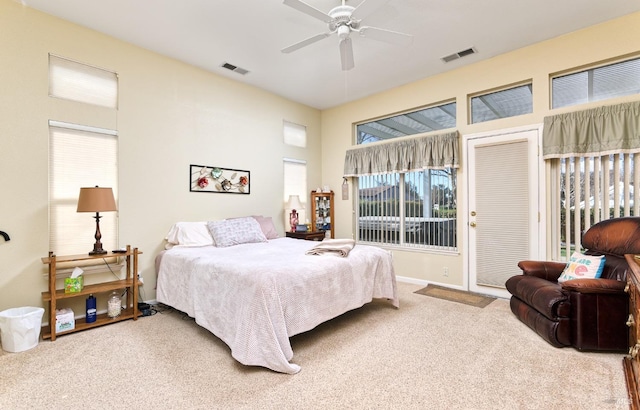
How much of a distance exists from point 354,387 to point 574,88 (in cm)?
405

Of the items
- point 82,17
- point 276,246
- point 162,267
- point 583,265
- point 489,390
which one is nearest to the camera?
point 489,390

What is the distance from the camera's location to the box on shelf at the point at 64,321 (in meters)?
2.76

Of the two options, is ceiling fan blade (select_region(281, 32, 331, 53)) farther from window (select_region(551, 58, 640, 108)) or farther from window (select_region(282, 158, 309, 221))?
window (select_region(551, 58, 640, 108))

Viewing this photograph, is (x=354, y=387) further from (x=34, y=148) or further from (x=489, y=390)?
(x=34, y=148)

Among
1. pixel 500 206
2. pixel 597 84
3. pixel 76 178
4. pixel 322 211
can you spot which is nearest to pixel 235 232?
pixel 76 178

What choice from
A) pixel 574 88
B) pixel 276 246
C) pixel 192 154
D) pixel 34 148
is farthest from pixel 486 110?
pixel 34 148

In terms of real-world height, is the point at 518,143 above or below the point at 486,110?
below

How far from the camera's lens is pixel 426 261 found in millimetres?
4617

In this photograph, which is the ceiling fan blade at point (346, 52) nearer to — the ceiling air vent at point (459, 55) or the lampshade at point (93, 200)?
the ceiling air vent at point (459, 55)

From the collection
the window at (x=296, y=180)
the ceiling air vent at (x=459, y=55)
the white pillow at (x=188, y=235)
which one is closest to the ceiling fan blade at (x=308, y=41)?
the ceiling air vent at (x=459, y=55)

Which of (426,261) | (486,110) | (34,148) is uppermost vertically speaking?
(486,110)

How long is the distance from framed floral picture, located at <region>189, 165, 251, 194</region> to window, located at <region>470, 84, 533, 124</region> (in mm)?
3468

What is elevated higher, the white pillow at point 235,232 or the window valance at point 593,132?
the window valance at point 593,132

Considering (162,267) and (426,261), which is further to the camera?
(426,261)
